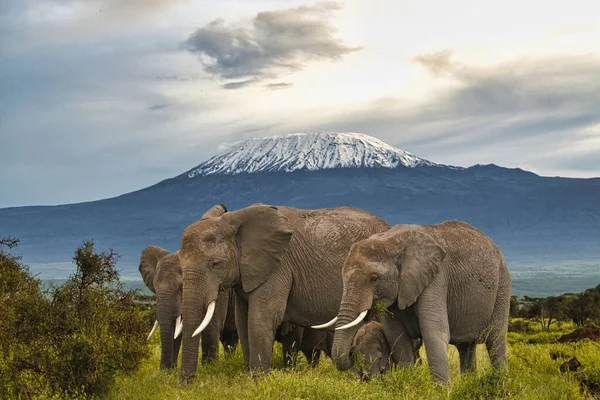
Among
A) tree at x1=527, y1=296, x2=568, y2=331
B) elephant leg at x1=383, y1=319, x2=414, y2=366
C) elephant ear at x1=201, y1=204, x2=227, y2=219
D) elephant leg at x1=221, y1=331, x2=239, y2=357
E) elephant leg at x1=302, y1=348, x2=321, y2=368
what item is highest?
elephant ear at x1=201, y1=204, x2=227, y2=219

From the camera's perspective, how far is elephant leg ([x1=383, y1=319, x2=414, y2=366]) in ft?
52.2

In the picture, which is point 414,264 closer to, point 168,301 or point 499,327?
point 499,327

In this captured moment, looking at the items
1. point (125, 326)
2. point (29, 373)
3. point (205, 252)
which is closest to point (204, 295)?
point (205, 252)

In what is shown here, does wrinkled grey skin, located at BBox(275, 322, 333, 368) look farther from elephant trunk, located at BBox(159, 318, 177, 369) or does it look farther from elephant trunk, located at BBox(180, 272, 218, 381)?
elephant trunk, located at BBox(180, 272, 218, 381)

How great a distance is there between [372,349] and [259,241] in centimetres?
296

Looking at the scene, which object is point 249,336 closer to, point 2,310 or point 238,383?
point 238,383

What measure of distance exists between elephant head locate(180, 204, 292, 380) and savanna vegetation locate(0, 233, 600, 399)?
49.3 inches

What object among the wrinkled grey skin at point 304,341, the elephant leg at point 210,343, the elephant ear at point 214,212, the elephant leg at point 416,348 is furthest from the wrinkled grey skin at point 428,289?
the elephant leg at point 210,343

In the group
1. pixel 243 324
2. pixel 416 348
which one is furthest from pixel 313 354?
pixel 416 348

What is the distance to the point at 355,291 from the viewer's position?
48.2 ft

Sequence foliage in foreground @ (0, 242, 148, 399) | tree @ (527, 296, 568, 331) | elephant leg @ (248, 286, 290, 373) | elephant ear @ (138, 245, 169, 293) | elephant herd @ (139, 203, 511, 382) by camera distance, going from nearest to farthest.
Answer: elephant herd @ (139, 203, 511, 382)
foliage in foreground @ (0, 242, 148, 399)
elephant leg @ (248, 286, 290, 373)
elephant ear @ (138, 245, 169, 293)
tree @ (527, 296, 568, 331)

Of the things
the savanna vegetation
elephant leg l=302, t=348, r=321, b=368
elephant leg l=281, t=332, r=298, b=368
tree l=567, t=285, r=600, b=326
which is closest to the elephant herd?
elephant leg l=281, t=332, r=298, b=368

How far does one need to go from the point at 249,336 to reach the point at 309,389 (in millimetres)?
2876

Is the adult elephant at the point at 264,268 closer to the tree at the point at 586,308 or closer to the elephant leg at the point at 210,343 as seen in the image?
the elephant leg at the point at 210,343
